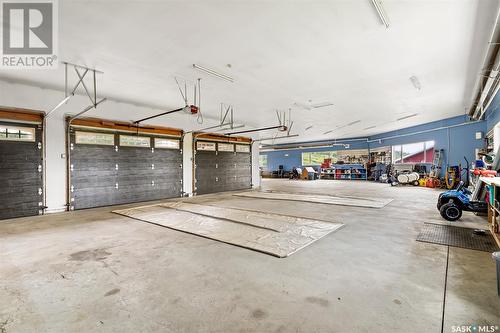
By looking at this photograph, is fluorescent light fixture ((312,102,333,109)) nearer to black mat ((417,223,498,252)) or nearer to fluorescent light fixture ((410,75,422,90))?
fluorescent light fixture ((410,75,422,90))

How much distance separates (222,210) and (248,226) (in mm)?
1851

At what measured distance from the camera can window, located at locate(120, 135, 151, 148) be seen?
25.5ft

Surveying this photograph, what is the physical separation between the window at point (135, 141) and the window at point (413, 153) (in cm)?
1367

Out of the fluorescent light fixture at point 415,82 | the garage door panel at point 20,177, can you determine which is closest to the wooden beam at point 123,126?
the garage door panel at point 20,177

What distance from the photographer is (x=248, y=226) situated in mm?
4504

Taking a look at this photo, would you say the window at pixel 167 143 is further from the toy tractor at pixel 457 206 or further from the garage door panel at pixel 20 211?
the toy tractor at pixel 457 206

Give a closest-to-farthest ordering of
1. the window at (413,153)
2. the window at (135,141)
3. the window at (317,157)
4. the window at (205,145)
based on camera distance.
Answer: the window at (135,141) < the window at (205,145) < the window at (413,153) < the window at (317,157)

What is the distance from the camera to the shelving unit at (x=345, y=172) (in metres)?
17.3

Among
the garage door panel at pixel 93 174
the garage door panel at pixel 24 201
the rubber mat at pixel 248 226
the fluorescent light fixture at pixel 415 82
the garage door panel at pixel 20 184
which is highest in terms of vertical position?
the fluorescent light fixture at pixel 415 82

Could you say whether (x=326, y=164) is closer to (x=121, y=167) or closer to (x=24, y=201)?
(x=121, y=167)

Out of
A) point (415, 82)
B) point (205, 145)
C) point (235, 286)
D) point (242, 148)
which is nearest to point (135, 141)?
point (205, 145)

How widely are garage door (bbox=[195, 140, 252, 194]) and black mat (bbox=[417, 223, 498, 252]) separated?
7789 millimetres

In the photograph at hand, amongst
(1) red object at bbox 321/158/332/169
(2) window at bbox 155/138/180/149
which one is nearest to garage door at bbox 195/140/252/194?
(2) window at bbox 155/138/180/149

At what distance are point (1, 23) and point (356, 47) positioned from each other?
559cm
